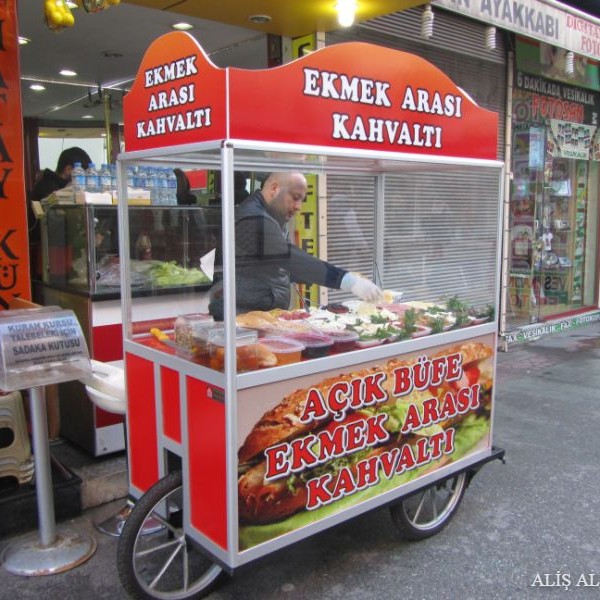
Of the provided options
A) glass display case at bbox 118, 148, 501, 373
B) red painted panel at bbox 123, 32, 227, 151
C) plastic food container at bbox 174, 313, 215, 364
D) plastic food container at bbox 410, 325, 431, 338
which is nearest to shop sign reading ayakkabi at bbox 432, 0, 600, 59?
glass display case at bbox 118, 148, 501, 373

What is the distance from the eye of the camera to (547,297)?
8.70 metres

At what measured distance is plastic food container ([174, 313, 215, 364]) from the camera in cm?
259

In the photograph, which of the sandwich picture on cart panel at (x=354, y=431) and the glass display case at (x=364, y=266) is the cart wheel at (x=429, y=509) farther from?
the glass display case at (x=364, y=266)

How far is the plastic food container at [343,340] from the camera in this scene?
2750 millimetres

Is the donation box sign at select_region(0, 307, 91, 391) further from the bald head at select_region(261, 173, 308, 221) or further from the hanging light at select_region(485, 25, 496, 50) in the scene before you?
the hanging light at select_region(485, 25, 496, 50)

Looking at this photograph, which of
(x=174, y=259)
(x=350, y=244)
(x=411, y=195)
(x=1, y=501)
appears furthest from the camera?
(x=350, y=244)

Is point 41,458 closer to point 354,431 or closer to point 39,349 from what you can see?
point 39,349

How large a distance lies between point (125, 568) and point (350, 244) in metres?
3.03

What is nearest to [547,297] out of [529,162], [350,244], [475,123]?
[529,162]

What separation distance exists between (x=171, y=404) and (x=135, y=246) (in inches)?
37.0

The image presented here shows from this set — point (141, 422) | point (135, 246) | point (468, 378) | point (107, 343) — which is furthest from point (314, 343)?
point (107, 343)

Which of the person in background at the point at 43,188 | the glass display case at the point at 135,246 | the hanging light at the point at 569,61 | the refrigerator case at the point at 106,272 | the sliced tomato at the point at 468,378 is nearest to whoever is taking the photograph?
the sliced tomato at the point at 468,378

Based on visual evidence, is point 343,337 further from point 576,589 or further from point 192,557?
point 576,589

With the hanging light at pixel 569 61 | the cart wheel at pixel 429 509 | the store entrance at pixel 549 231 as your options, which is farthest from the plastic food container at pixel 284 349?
the hanging light at pixel 569 61
